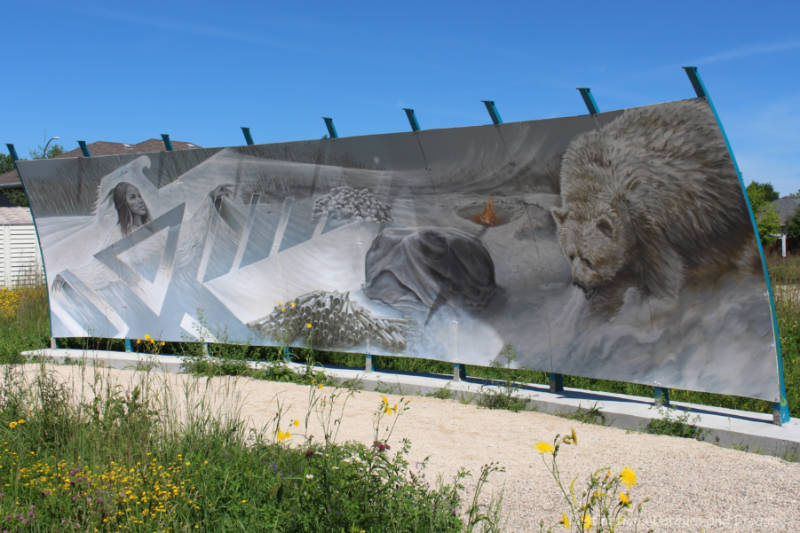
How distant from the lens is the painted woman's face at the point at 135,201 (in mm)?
10055

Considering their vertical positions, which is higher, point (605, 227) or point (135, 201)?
point (135, 201)

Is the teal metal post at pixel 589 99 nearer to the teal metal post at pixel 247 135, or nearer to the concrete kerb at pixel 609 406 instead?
the concrete kerb at pixel 609 406

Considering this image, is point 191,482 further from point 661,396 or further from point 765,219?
point 765,219

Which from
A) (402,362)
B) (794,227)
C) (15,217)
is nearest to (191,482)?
(402,362)

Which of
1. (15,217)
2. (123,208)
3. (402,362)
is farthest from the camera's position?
(15,217)

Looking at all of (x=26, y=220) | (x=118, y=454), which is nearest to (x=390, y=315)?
(x=118, y=454)

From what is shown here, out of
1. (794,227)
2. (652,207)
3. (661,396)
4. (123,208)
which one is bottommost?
(661,396)

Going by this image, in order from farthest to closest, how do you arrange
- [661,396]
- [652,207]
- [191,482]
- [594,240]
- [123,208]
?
1. [123,208]
2. [594,240]
3. [661,396]
4. [652,207]
5. [191,482]

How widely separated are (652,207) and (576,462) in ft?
7.20

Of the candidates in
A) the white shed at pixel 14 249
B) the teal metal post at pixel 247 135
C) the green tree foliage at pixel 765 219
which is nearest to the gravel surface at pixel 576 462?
the teal metal post at pixel 247 135

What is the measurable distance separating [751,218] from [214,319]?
6.48m

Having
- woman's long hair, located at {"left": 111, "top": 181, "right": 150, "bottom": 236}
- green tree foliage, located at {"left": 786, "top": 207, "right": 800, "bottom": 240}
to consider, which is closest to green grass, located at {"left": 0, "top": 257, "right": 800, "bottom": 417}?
woman's long hair, located at {"left": 111, "top": 181, "right": 150, "bottom": 236}

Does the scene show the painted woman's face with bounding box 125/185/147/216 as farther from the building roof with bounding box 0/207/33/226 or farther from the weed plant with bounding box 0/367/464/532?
the building roof with bounding box 0/207/33/226

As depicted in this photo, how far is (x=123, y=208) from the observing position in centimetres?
1026
